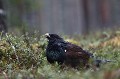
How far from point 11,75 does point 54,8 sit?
129 ft

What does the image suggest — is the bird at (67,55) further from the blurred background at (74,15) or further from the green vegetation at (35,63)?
the blurred background at (74,15)

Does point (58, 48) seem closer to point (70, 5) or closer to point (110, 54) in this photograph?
point (110, 54)

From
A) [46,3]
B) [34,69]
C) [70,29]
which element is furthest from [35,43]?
[46,3]

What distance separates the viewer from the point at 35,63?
9695mm

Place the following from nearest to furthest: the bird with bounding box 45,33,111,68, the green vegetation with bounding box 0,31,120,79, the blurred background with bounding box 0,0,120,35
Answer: the green vegetation with bounding box 0,31,120,79 → the bird with bounding box 45,33,111,68 → the blurred background with bounding box 0,0,120,35

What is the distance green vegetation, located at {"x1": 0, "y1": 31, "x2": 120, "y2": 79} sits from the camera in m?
7.88

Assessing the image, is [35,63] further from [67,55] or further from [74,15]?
[74,15]

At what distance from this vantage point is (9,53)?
33.2 feet

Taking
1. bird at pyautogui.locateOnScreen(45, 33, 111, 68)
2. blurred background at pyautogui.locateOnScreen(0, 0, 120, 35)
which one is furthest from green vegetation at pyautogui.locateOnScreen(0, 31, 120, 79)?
blurred background at pyautogui.locateOnScreen(0, 0, 120, 35)

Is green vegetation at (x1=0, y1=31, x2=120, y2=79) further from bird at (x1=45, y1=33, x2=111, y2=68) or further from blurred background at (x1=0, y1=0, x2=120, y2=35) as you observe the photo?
blurred background at (x1=0, y1=0, x2=120, y2=35)

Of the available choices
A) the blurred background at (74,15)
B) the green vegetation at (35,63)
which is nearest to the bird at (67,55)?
the green vegetation at (35,63)

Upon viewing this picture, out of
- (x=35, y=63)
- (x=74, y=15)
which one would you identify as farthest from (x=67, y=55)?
(x=74, y=15)

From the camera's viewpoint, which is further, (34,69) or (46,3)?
(46,3)

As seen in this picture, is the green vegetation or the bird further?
the bird
